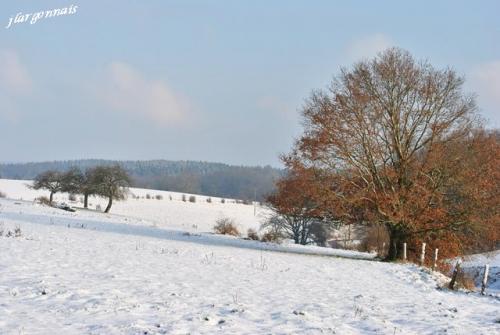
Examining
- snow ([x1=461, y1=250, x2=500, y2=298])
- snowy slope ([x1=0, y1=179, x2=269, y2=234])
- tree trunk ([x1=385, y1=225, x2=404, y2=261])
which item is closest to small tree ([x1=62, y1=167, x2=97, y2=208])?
snowy slope ([x1=0, y1=179, x2=269, y2=234])

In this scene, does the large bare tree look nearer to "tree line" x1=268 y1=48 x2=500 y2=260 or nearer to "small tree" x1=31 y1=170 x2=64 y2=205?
"tree line" x1=268 y1=48 x2=500 y2=260

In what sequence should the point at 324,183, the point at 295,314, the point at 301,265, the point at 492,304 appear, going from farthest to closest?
1. the point at 324,183
2. the point at 301,265
3. the point at 492,304
4. the point at 295,314

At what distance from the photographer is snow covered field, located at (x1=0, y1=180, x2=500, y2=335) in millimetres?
9281

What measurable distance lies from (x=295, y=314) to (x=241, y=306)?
4.19 ft

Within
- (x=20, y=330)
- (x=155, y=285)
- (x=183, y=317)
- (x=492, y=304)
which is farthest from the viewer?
(x=492, y=304)

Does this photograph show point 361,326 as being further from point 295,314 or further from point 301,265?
point 301,265

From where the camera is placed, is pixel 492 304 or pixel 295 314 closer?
pixel 295 314

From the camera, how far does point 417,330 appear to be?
9969 mm

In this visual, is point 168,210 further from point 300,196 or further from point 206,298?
point 206,298

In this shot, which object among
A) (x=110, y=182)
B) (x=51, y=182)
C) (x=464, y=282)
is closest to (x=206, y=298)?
(x=464, y=282)

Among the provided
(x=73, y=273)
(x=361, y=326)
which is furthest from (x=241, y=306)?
(x=73, y=273)

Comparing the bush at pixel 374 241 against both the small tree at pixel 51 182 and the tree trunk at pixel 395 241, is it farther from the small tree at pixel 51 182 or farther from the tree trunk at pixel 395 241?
the small tree at pixel 51 182

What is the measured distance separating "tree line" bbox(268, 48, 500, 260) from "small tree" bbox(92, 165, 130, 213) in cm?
4404

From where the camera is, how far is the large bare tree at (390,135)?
84.7ft
